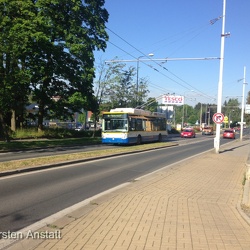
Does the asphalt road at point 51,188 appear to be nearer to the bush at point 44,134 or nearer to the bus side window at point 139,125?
the bus side window at point 139,125

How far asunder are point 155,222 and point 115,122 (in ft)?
70.9

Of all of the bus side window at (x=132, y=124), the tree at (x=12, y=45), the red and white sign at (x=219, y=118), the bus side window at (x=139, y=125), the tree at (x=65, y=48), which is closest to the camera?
the tree at (x=12, y=45)

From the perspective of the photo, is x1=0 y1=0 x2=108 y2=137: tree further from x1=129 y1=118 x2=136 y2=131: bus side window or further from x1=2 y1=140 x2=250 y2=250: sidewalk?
x1=2 y1=140 x2=250 y2=250: sidewalk

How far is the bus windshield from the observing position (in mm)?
26898

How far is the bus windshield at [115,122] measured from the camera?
88.2 ft

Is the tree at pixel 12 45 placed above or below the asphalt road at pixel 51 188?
above

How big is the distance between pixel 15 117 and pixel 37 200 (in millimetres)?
30744

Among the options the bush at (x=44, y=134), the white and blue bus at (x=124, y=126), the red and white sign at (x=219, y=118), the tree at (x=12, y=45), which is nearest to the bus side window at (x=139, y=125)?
the white and blue bus at (x=124, y=126)

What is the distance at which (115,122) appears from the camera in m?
27.2

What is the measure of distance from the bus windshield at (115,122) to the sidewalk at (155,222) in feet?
58.3

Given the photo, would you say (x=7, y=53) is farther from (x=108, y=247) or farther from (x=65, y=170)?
(x=108, y=247)

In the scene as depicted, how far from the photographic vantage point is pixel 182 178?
10.9 metres

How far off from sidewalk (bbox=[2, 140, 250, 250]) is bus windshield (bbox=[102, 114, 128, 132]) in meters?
17.8

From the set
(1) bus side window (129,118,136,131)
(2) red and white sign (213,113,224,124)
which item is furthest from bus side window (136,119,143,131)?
(2) red and white sign (213,113,224,124)
